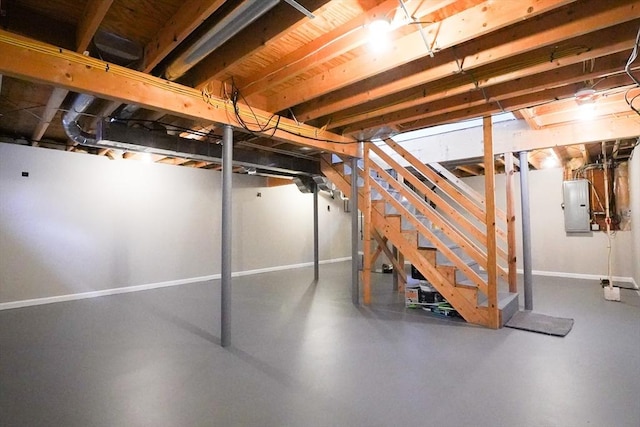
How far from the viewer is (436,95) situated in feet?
9.48

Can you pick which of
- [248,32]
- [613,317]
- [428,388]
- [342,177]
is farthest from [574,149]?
[248,32]

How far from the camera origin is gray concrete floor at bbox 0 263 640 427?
5.94ft

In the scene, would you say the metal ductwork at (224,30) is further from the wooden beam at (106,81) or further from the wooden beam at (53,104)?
the wooden beam at (53,104)

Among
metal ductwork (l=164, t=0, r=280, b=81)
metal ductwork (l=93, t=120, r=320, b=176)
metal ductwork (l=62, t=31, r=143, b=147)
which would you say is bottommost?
metal ductwork (l=93, t=120, r=320, b=176)

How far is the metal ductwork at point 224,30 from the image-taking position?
169cm

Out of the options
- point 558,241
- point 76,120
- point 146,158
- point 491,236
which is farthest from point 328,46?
point 558,241

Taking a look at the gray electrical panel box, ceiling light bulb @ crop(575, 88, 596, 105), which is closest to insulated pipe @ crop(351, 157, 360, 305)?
ceiling light bulb @ crop(575, 88, 596, 105)

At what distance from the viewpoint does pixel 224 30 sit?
191 cm

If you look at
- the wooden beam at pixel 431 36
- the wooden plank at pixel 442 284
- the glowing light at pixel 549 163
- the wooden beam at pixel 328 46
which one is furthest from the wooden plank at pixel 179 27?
the glowing light at pixel 549 163

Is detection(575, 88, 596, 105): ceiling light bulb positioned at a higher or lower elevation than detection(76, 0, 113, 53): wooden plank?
lower

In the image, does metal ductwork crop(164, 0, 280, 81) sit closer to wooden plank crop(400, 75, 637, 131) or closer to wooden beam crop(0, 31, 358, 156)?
wooden beam crop(0, 31, 358, 156)

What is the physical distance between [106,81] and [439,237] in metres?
3.78

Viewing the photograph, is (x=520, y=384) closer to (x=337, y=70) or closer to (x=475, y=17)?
(x=475, y=17)

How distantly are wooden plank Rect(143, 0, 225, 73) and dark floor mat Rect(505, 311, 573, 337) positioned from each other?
3811 millimetres
